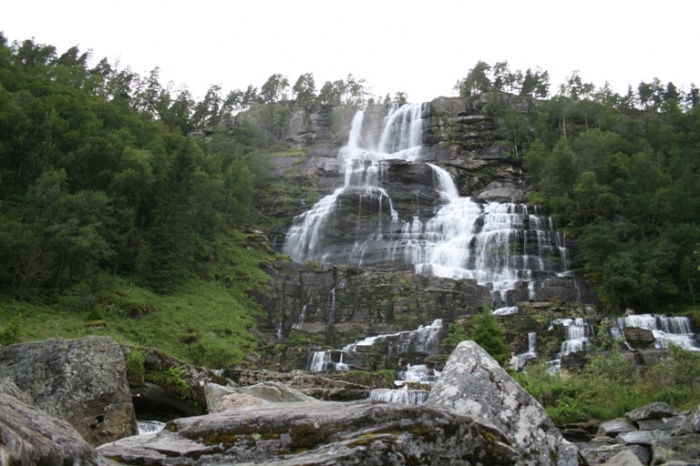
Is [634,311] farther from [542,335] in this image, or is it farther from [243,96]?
[243,96]

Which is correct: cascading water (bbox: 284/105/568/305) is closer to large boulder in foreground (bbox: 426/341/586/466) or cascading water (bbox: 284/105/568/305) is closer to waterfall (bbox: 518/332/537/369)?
waterfall (bbox: 518/332/537/369)

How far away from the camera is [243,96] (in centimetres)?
10794

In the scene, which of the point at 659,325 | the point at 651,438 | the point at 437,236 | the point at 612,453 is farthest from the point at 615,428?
the point at 437,236

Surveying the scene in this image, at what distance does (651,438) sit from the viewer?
14.5 meters

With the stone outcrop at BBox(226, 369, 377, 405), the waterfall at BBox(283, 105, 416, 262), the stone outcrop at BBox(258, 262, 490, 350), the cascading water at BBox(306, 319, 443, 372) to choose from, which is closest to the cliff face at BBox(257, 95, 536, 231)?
the waterfall at BBox(283, 105, 416, 262)

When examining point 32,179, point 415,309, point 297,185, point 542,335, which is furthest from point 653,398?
point 297,185

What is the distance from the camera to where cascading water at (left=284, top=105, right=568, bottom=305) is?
47.9m

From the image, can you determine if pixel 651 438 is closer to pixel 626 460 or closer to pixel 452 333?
pixel 626 460

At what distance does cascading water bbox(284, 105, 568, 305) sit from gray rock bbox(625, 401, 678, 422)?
80.3 feet

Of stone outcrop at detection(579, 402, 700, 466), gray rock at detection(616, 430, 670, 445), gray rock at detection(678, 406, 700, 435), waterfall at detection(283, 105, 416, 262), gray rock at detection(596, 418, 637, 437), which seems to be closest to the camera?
stone outcrop at detection(579, 402, 700, 466)

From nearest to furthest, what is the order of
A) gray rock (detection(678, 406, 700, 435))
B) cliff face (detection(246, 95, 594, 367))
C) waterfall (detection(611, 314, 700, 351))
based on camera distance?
1. gray rock (detection(678, 406, 700, 435))
2. waterfall (detection(611, 314, 700, 351))
3. cliff face (detection(246, 95, 594, 367))

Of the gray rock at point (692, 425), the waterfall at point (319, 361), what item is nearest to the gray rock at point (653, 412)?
the gray rock at point (692, 425)

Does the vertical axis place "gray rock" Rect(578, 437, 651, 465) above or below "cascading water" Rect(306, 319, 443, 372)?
below

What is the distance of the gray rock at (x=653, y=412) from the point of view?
16875 mm
